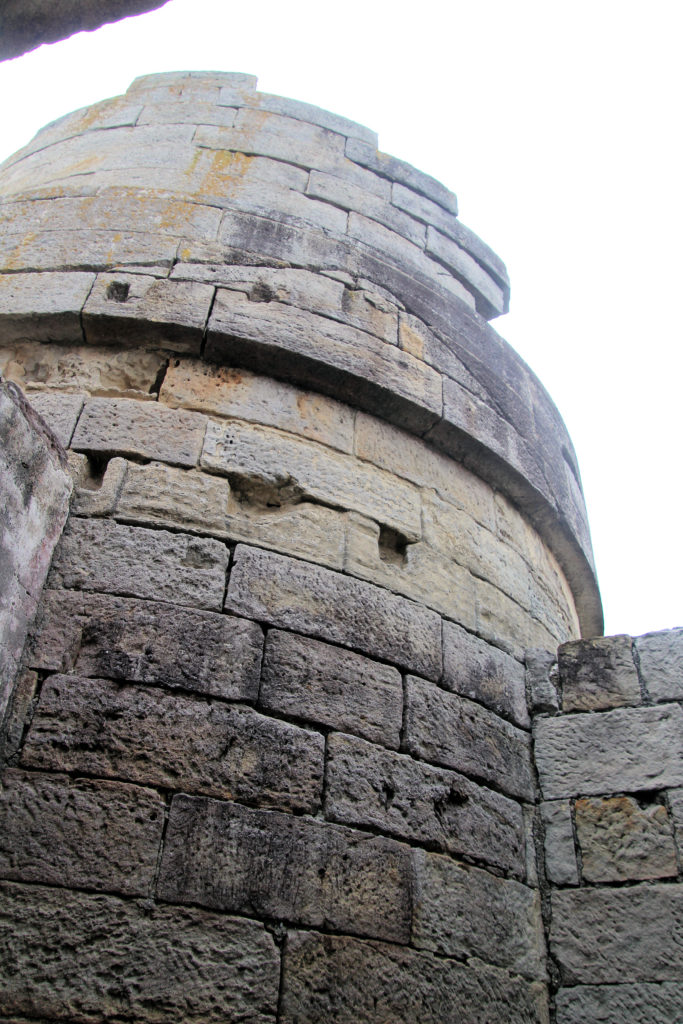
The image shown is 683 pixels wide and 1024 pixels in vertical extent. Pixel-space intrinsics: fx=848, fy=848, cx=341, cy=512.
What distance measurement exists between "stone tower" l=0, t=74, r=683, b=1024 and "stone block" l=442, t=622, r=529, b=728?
0.01 metres

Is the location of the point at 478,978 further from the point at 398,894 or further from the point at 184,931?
the point at 184,931

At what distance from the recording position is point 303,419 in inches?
124

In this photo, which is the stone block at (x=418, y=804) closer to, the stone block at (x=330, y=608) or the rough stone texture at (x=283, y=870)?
the rough stone texture at (x=283, y=870)

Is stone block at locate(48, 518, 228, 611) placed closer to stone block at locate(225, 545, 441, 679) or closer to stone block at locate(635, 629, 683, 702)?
stone block at locate(225, 545, 441, 679)

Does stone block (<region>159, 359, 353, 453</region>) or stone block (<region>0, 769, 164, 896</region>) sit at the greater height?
stone block (<region>159, 359, 353, 453</region>)

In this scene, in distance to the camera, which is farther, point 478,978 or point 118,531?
point 118,531

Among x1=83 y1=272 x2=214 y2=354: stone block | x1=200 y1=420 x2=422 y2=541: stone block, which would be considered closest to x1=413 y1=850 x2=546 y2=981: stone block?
x1=200 y1=420 x2=422 y2=541: stone block

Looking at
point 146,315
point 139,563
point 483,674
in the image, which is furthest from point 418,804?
point 146,315

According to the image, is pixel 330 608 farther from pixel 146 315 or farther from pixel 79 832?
pixel 146 315

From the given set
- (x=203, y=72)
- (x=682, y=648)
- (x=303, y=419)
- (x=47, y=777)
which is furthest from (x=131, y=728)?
(x=203, y=72)

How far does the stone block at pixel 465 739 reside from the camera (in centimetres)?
262

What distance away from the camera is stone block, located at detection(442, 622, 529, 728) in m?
2.85

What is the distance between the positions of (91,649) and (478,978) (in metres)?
1.41

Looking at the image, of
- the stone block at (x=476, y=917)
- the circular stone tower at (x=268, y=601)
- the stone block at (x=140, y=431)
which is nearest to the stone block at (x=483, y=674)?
the circular stone tower at (x=268, y=601)
